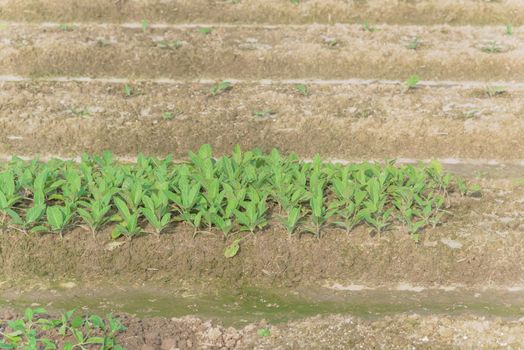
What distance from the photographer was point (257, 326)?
19.0ft

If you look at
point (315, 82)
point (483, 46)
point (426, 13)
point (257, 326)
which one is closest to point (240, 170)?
point (257, 326)

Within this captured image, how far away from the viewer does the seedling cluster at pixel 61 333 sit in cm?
528

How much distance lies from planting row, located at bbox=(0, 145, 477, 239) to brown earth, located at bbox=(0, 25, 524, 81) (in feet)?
12.8

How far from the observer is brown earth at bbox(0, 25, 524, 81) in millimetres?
11352

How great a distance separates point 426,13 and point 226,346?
31.0 feet

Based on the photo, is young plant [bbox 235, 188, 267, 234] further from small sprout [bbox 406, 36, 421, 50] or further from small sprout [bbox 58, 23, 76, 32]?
small sprout [bbox 58, 23, 76, 32]

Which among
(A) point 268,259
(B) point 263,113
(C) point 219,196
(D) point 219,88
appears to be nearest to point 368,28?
(D) point 219,88

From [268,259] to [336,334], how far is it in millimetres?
1307

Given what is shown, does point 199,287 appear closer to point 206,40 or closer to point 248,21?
point 206,40

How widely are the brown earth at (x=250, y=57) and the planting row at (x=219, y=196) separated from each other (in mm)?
3896

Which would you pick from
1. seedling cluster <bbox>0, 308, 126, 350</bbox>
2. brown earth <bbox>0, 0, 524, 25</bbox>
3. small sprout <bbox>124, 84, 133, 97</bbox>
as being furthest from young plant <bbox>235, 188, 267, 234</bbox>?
brown earth <bbox>0, 0, 524, 25</bbox>

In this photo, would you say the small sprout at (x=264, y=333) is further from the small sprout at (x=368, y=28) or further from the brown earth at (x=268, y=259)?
the small sprout at (x=368, y=28)

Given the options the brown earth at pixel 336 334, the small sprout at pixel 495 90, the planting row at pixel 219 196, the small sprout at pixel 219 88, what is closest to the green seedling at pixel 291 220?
the planting row at pixel 219 196

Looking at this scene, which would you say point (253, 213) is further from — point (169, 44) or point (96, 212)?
point (169, 44)
